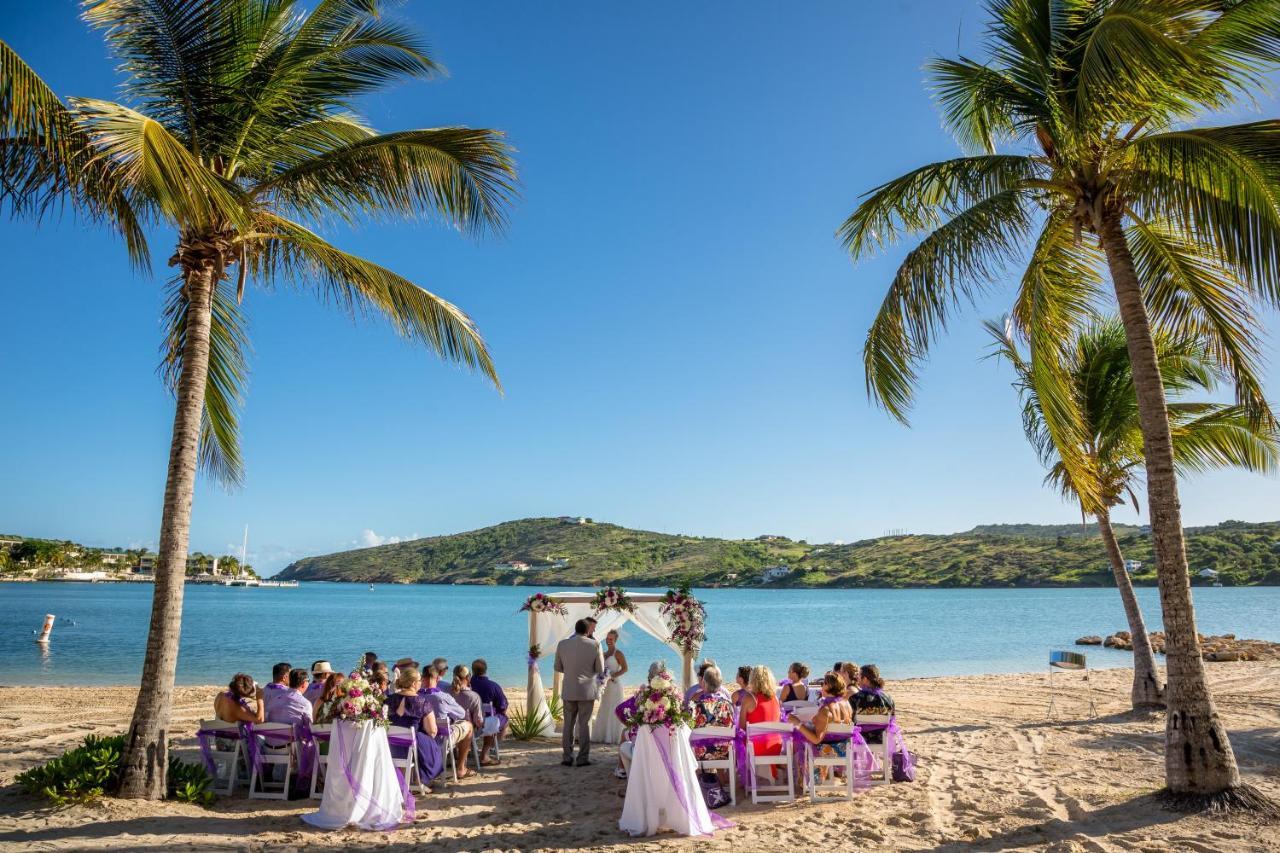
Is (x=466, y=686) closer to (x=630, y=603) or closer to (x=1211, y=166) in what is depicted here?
(x=630, y=603)

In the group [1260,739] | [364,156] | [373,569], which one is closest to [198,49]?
[364,156]

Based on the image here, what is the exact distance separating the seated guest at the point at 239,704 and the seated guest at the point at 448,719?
4.90ft

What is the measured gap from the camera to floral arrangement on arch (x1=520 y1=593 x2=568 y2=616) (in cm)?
1137

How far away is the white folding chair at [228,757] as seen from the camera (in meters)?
7.03

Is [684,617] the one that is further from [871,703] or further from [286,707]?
[286,707]

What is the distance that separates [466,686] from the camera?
8914 millimetres

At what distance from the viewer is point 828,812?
6621 millimetres

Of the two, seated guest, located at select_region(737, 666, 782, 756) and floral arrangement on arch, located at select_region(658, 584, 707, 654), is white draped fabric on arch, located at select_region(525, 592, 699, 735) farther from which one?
seated guest, located at select_region(737, 666, 782, 756)

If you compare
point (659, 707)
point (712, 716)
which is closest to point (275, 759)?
point (659, 707)

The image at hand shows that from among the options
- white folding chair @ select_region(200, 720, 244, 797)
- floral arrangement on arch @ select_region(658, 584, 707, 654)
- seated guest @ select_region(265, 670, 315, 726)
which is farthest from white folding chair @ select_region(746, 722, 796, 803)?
white folding chair @ select_region(200, 720, 244, 797)

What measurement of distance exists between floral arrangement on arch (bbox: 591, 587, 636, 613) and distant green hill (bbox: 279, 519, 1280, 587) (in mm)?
70034

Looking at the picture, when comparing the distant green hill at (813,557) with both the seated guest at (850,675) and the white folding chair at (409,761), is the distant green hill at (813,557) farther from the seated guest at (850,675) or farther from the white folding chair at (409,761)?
the white folding chair at (409,761)

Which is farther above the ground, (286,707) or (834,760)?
(286,707)

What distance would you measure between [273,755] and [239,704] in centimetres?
59
